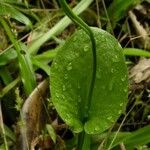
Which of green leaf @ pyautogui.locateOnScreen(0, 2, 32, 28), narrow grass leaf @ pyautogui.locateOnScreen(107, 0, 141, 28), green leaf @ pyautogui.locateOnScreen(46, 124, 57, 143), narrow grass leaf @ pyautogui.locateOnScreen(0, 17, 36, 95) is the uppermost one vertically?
green leaf @ pyautogui.locateOnScreen(0, 2, 32, 28)

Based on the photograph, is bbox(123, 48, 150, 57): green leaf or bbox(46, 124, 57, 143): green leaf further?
bbox(123, 48, 150, 57): green leaf

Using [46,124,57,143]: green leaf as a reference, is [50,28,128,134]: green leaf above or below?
above

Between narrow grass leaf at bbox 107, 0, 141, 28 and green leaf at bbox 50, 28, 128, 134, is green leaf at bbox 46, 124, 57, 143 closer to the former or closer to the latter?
green leaf at bbox 50, 28, 128, 134

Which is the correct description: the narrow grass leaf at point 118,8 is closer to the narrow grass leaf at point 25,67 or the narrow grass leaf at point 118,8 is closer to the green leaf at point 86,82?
the narrow grass leaf at point 25,67

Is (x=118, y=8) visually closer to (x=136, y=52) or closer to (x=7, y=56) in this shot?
Result: (x=136, y=52)

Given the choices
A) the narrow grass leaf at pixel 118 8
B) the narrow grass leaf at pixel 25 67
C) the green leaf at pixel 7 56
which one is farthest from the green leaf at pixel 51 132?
the narrow grass leaf at pixel 118 8

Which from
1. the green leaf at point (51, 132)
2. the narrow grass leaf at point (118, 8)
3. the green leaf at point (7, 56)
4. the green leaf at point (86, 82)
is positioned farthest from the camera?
the narrow grass leaf at point (118, 8)

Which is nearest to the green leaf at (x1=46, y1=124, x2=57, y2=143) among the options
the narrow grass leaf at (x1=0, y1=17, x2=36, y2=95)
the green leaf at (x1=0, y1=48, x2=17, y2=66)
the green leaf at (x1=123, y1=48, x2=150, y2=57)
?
the narrow grass leaf at (x1=0, y1=17, x2=36, y2=95)

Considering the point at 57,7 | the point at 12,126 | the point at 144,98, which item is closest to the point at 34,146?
the point at 12,126
